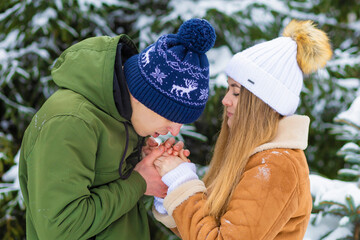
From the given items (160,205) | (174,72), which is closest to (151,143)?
(160,205)

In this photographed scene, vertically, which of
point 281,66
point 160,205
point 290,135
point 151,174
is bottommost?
point 160,205

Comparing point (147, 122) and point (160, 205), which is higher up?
point (147, 122)

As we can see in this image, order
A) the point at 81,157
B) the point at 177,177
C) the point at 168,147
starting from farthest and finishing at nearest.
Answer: the point at 168,147 < the point at 177,177 < the point at 81,157

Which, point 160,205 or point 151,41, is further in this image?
point 151,41

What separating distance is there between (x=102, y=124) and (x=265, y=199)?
2.57 ft

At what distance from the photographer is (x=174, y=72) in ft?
4.92

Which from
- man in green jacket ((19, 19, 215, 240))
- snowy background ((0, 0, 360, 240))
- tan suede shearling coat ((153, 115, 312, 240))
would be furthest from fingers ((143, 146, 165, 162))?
snowy background ((0, 0, 360, 240))

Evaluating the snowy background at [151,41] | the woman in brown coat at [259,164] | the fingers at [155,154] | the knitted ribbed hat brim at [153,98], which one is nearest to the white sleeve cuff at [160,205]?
the woman in brown coat at [259,164]

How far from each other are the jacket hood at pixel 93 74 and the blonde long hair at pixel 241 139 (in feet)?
2.04

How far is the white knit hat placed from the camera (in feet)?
5.74

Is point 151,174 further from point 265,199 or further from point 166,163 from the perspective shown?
point 265,199

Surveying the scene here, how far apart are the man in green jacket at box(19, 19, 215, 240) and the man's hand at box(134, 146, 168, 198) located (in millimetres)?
30

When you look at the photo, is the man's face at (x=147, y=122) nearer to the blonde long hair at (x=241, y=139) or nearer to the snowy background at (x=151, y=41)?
the blonde long hair at (x=241, y=139)

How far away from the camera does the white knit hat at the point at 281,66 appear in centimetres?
175
